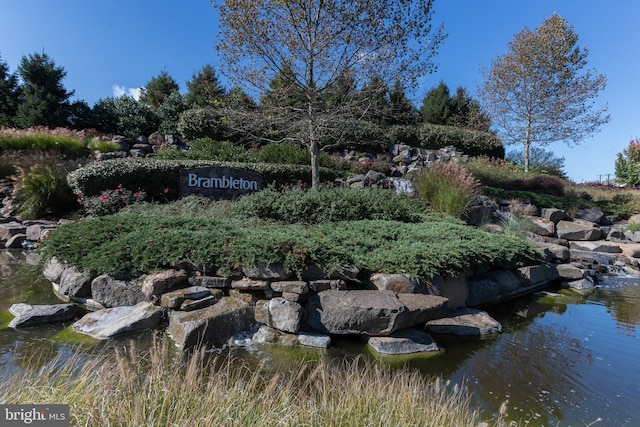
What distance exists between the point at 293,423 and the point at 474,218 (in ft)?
25.2

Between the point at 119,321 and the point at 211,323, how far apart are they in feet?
3.24

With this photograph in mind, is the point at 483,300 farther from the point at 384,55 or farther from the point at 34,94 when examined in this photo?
the point at 34,94

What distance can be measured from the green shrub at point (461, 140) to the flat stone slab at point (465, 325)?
15488mm

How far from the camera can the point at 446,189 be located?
8.07 m

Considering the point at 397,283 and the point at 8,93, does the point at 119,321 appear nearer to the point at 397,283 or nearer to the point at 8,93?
the point at 397,283

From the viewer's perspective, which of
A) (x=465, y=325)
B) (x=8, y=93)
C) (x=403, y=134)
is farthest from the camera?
(x=403, y=134)

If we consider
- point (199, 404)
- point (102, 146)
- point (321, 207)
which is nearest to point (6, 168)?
point (102, 146)

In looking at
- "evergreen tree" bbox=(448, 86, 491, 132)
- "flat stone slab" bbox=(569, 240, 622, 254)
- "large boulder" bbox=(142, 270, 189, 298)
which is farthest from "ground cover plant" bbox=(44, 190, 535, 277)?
"evergreen tree" bbox=(448, 86, 491, 132)

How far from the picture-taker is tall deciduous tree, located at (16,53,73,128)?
14609 mm

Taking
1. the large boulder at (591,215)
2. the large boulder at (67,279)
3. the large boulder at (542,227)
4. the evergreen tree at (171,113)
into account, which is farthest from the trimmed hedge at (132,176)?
the large boulder at (591,215)

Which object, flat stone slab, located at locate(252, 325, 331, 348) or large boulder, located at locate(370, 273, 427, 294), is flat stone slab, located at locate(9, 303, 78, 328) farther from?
large boulder, located at locate(370, 273, 427, 294)

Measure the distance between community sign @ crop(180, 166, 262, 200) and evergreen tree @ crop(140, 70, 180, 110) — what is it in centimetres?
1514


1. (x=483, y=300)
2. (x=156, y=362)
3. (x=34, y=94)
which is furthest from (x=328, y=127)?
(x=34, y=94)

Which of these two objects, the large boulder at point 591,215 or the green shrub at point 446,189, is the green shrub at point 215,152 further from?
the large boulder at point 591,215
